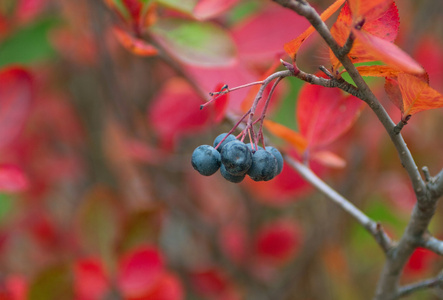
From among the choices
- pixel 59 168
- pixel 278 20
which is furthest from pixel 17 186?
pixel 59 168

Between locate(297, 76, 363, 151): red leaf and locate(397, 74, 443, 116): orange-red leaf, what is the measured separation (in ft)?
0.42

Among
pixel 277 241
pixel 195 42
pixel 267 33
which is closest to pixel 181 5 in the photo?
pixel 195 42

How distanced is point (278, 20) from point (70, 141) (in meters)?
1.09

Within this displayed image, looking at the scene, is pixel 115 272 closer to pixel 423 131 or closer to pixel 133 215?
pixel 133 215

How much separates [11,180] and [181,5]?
318mm

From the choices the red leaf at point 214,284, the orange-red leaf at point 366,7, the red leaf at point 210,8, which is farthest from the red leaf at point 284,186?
the orange-red leaf at point 366,7

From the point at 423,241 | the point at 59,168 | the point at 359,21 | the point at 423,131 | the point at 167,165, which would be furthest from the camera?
the point at 59,168

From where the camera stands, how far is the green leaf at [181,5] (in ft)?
1.92

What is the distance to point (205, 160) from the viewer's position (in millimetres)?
466

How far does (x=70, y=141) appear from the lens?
163cm

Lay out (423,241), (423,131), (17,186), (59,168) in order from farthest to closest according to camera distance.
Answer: (59,168) < (423,131) < (17,186) < (423,241)

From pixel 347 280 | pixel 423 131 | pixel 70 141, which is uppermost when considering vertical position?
pixel 70 141

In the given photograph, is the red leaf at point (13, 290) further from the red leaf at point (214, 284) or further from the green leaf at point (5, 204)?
the red leaf at point (214, 284)

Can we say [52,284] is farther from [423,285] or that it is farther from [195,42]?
[423,285]
